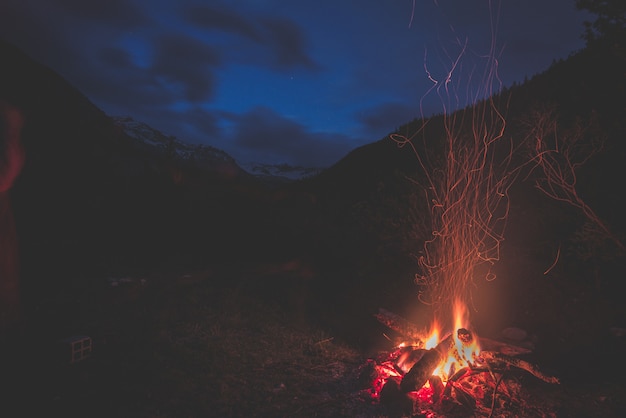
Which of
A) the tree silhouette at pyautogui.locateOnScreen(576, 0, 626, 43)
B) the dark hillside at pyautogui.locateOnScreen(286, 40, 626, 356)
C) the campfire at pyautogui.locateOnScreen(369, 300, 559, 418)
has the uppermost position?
the tree silhouette at pyautogui.locateOnScreen(576, 0, 626, 43)

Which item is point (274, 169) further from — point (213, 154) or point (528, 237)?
point (528, 237)

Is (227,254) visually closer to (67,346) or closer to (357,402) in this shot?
(67,346)

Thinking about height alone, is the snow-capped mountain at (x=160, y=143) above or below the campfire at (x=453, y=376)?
above

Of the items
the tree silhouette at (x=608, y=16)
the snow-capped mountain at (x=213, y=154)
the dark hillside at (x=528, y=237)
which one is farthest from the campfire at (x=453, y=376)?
the snow-capped mountain at (x=213, y=154)

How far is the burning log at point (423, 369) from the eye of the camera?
197 inches

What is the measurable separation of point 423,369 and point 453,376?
61cm

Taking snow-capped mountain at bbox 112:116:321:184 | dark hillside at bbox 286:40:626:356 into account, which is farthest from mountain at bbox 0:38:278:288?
A: snow-capped mountain at bbox 112:116:321:184

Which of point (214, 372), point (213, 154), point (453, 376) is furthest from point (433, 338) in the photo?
point (213, 154)

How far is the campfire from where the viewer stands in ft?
16.1

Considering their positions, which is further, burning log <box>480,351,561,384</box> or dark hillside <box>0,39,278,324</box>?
dark hillside <box>0,39,278,324</box>

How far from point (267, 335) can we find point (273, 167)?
374 ft

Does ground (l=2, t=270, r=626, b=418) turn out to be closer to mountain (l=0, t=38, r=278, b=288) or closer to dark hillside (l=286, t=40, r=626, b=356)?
dark hillside (l=286, t=40, r=626, b=356)

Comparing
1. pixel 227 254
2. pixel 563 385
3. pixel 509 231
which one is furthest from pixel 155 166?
pixel 563 385

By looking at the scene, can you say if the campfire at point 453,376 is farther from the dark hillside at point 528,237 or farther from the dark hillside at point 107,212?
the dark hillside at point 107,212
